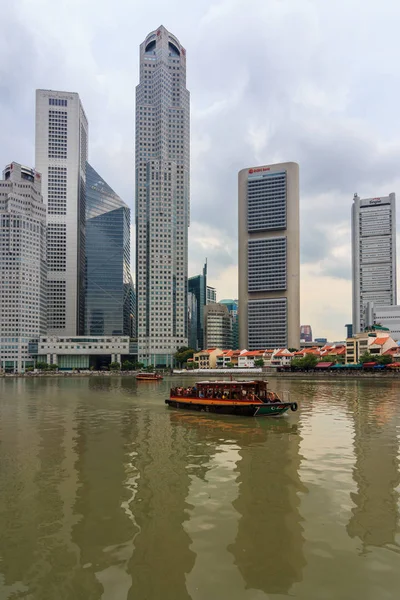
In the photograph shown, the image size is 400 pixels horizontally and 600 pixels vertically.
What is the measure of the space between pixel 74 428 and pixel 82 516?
2100 centimetres

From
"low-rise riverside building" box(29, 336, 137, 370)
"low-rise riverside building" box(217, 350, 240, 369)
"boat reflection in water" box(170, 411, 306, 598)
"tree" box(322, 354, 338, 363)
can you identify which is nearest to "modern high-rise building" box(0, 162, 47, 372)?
"low-rise riverside building" box(29, 336, 137, 370)

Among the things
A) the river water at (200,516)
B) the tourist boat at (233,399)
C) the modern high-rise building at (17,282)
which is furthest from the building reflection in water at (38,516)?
the modern high-rise building at (17,282)

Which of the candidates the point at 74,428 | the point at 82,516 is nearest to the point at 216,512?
the point at 82,516

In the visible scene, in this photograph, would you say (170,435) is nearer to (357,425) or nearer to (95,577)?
(357,425)

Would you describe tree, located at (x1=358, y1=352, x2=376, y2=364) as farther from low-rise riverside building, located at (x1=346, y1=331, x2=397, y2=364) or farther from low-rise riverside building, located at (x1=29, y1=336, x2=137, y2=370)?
low-rise riverside building, located at (x1=29, y1=336, x2=137, y2=370)

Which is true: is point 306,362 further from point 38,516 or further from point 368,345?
point 38,516

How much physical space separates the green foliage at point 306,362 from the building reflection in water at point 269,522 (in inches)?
4507

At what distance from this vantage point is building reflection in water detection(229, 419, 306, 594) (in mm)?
11828

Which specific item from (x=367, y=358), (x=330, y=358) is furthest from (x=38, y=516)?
(x=330, y=358)

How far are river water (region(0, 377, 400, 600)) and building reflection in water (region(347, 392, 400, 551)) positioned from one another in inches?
2.6

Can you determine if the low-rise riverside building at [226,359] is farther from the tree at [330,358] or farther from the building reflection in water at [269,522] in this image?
the building reflection in water at [269,522]

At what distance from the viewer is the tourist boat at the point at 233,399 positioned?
4169 centimetres

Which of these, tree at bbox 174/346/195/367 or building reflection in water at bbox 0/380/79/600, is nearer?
building reflection in water at bbox 0/380/79/600

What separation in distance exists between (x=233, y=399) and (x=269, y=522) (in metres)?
29.0
